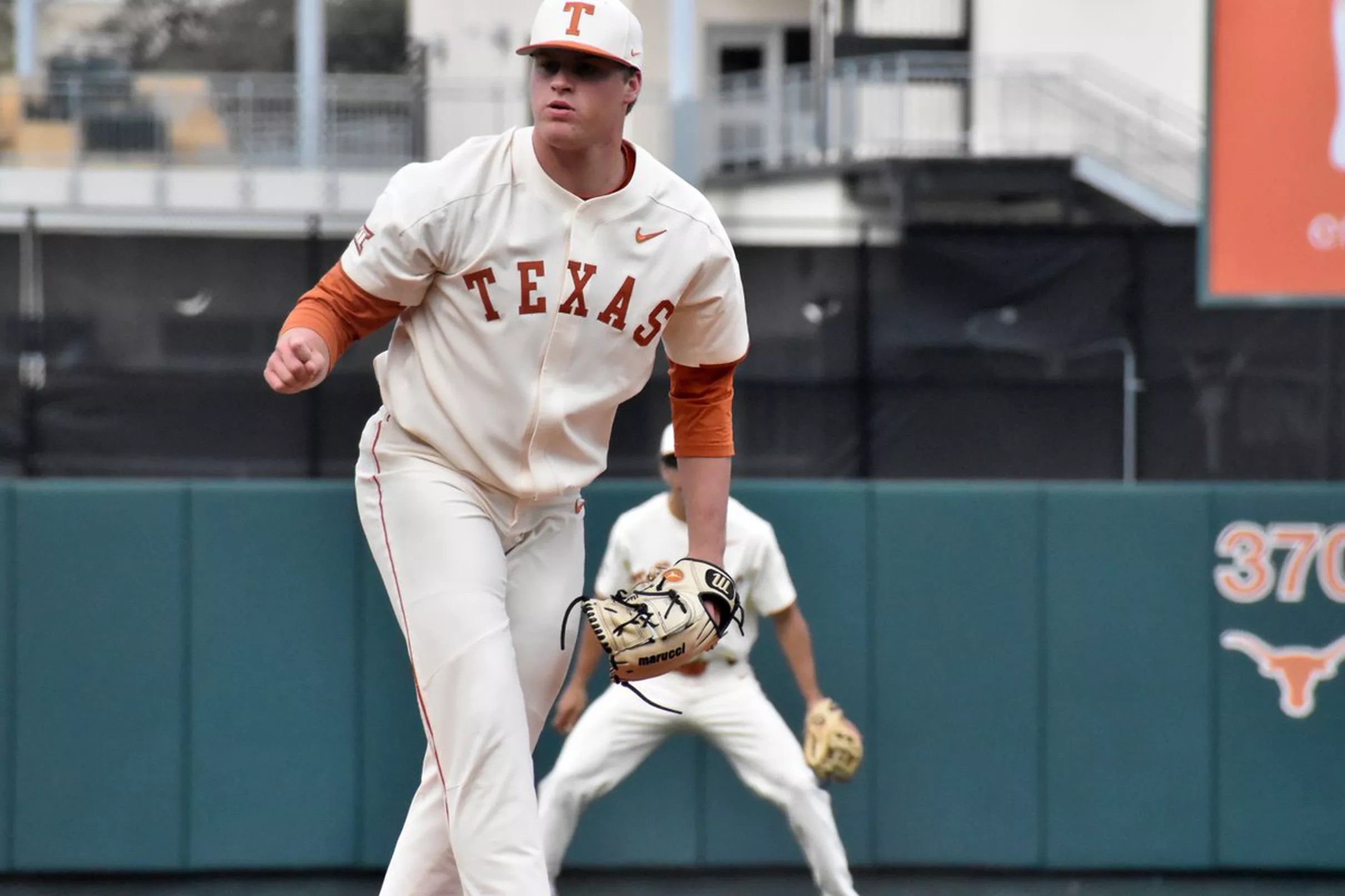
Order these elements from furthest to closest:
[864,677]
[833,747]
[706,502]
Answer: [864,677] → [833,747] → [706,502]

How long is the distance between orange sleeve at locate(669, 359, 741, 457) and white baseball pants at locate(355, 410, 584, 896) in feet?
0.92

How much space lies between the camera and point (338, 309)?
3332mm

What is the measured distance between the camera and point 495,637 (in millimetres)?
3250

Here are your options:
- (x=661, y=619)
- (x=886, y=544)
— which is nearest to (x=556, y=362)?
(x=661, y=619)

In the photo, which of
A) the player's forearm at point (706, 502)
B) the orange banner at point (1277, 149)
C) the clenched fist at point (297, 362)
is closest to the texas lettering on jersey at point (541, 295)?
the clenched fist at point (297, 362)

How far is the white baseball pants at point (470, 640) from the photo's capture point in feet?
10.5

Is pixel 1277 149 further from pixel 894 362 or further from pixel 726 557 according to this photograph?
pixel 726 557

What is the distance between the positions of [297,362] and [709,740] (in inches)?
135

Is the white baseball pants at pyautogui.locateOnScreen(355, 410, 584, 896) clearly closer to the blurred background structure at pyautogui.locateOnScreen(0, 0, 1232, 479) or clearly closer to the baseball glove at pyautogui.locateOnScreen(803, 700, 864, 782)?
the baseball glove at pyautogui.locateOnScreen(803, 700, 864, 782)

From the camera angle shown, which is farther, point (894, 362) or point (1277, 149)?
point (894, 362)

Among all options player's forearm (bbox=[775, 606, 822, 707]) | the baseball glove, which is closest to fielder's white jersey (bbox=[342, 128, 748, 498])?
the baseball glove

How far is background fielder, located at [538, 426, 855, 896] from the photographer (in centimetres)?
615

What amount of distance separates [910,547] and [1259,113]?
2.23m

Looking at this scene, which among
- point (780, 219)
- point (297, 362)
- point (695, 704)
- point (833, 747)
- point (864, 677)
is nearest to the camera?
point (297, 362)
